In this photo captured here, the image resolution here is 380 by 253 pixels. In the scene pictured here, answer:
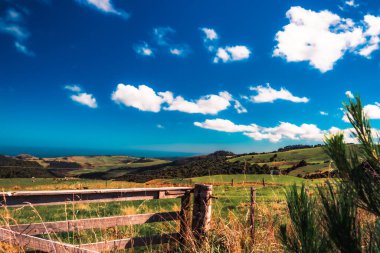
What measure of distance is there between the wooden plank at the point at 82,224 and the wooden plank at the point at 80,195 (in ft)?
1.04

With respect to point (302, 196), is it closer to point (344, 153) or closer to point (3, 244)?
point (344, 153)

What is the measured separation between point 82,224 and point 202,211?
7.16 ft

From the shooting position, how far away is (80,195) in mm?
5914

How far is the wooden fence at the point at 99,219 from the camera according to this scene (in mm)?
4789

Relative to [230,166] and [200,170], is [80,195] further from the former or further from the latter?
[200,170]

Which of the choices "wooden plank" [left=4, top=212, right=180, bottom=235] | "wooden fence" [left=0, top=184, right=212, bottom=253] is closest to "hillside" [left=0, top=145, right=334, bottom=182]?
"wooden fence" [left=0, top=184, right=212, bottom=253]

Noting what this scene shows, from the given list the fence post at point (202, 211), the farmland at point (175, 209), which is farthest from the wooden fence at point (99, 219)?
the farmland at point (175, 209)

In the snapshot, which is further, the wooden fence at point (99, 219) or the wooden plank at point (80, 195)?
the wooden plank at point (80, 195)

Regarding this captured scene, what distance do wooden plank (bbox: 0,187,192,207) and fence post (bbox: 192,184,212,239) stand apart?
402 millimetres

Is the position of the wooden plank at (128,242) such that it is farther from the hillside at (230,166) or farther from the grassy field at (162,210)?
the hillside at (230,166)

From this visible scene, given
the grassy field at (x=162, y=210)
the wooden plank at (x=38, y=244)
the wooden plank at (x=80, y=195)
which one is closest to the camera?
the wooden plank at (x=38, y=244)

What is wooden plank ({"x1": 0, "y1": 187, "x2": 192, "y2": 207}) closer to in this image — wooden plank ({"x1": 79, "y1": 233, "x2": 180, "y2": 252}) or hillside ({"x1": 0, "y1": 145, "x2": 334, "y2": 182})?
wooden plank ({"x1": 79, "y1": 233, "x2": 180, "y2": 252})

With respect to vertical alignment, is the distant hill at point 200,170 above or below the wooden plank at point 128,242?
below

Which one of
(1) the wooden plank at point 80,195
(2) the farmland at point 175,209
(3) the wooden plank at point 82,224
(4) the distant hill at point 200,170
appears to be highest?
(1) the wooden plank at point 80,195
